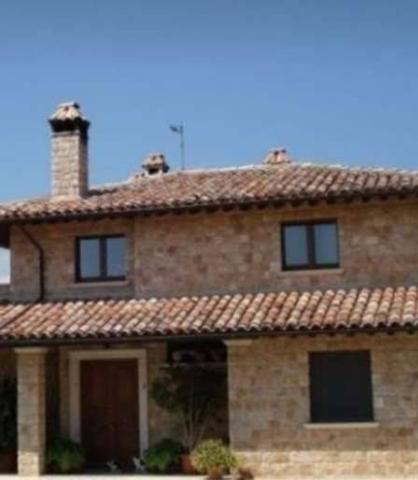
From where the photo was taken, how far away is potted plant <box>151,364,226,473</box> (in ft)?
72.5

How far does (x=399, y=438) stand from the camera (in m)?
20.0

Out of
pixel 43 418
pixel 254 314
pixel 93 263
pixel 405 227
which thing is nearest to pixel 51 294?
pixel 93 263

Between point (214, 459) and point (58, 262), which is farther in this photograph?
point (58, 262)

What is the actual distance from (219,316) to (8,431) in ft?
18.8

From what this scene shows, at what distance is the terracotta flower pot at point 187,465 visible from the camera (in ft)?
69.4

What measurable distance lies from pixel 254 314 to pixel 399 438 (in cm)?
393

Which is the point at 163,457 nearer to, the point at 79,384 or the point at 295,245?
the point at 79,384

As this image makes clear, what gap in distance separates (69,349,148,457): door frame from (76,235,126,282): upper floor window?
1.87 meters

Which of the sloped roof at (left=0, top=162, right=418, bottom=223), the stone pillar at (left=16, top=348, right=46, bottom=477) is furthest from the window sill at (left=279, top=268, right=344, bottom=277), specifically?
the stone pillar at (left=16, top=348, right=46, bottom=477)

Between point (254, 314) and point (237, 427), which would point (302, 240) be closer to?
point (254, 314)

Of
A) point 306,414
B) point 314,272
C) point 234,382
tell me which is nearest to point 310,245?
point 314,272

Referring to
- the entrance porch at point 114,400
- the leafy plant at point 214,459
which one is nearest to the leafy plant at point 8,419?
the entrance porch at point 114,400

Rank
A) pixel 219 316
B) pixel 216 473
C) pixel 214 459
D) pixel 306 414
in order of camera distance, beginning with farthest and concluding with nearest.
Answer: pixel 219 316 → pixel 306 414 → pixel 214 459 → pixel 216 473

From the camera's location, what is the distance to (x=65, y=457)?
21.9m
